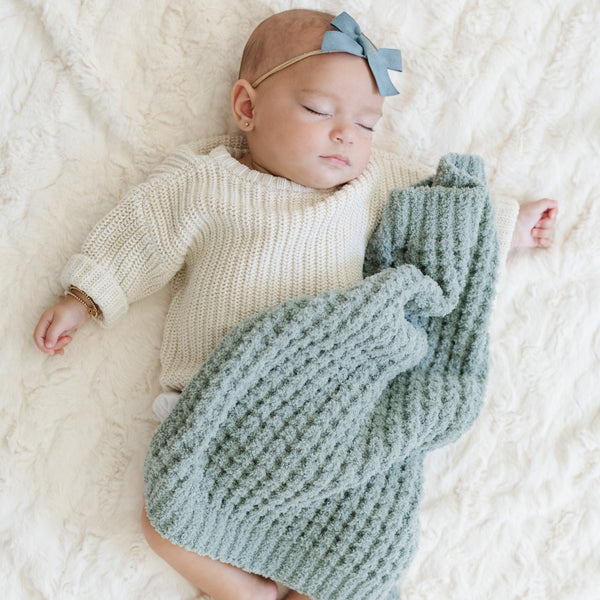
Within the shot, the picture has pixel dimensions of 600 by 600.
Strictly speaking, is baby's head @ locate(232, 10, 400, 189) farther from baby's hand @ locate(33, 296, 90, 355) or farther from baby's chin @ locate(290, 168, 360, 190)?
baby's hand @ locate(33, 296, 90, 355)

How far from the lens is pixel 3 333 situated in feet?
4.19

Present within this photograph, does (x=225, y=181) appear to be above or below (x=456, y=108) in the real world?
below

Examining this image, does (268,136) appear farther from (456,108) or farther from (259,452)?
(259,452)

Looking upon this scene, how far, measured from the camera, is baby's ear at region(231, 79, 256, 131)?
4.25 feet

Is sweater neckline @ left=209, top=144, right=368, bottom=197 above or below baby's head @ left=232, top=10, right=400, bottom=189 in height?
below

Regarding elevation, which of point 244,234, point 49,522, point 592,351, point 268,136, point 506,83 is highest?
point 506,83

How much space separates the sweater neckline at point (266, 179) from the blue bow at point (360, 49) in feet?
0.62

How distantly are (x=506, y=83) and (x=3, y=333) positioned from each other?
1.15 metres

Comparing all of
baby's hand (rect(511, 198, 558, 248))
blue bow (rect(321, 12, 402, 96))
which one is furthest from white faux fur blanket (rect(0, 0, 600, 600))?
blue bow (rect(321, 12, 402, 96))

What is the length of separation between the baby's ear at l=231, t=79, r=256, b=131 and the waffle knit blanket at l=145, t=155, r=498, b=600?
0.39m

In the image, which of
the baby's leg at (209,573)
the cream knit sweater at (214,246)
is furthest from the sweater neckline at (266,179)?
the baby's leg at (209,573)

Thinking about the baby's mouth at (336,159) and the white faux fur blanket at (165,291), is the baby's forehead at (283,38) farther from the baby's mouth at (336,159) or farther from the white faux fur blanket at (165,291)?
the baby's mouth at (336,159)

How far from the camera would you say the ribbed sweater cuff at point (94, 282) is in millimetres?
1244

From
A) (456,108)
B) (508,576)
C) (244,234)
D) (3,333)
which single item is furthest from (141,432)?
(456,108)
